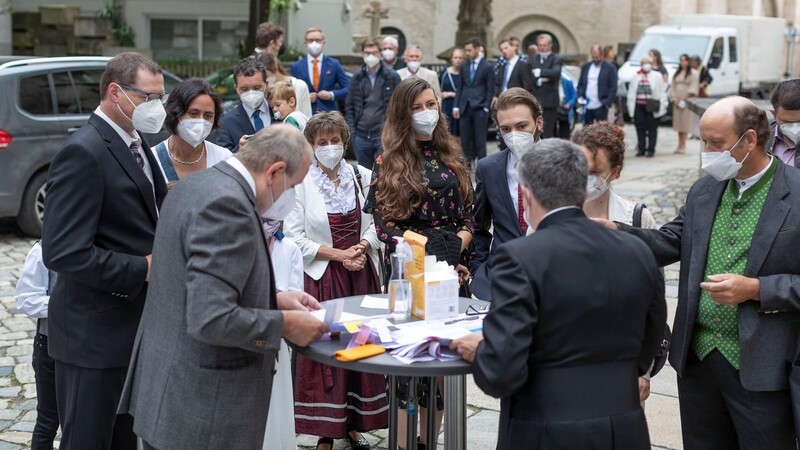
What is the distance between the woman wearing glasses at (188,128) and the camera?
555cm

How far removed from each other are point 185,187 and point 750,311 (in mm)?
2194

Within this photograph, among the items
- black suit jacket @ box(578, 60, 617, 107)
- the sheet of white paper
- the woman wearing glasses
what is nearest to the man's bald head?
the sheet of white paper

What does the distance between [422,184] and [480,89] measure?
963cm

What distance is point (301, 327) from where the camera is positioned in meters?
3.71

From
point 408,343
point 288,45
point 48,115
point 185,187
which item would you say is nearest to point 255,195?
point 185,187

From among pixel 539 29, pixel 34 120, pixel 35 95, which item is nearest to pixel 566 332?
pixel 34 120

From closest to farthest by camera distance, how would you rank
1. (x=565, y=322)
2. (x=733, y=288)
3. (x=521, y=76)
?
(x=565, y=322), (x=733, y=288), (x=521, y=76)

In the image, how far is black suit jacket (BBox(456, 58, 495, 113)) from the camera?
48.3 feet

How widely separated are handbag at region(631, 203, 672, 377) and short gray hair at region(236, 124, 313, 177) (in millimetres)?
1577

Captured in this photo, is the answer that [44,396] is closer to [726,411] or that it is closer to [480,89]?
[726,411]

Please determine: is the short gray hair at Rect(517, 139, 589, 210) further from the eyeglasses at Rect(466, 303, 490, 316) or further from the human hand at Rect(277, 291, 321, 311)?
the human hand at Rect(277, 291, 321, 311)

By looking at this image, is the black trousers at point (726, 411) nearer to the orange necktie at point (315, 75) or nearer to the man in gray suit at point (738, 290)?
the man in gray suit at point (738, 290)

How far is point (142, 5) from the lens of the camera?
25281mm

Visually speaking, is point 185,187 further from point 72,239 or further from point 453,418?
point 453,418
